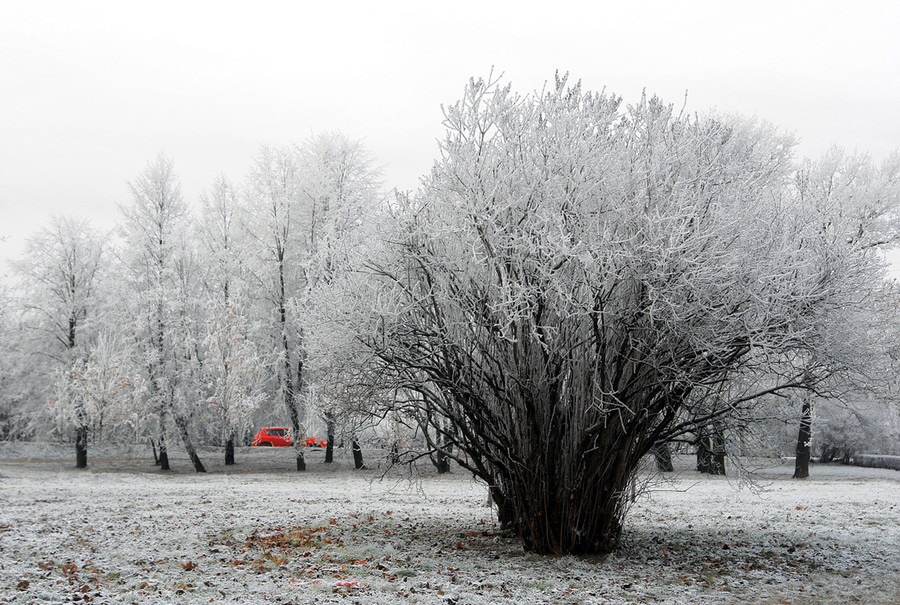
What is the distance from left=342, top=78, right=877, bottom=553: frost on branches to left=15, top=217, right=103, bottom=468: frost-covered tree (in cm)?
2281

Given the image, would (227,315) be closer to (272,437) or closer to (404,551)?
(272,437)

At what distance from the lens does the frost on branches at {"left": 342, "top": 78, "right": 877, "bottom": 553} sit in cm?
805

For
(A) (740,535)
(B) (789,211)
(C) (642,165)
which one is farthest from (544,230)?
(A) (740,535)

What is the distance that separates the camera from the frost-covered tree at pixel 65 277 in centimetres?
2816

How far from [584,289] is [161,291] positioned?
2193 cm

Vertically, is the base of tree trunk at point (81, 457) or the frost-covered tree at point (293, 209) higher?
the frost-covered tree at point (293, 209)

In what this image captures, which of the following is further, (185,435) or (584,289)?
(185,435)

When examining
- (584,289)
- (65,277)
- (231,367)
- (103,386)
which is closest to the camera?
(584,289)

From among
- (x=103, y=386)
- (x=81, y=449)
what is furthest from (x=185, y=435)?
(x=81, y=449)

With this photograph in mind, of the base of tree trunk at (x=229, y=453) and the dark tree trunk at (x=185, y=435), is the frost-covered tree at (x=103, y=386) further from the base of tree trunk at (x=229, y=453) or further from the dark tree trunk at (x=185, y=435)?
the base of tree trunk at (x=229, y=453)

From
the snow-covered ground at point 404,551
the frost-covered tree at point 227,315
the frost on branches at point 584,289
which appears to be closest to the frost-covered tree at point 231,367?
the frost-covered tree at point 227,315

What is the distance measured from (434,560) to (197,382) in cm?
2005

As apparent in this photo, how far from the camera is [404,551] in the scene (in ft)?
31.2

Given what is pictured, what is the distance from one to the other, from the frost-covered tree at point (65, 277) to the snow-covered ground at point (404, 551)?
38.5ft
